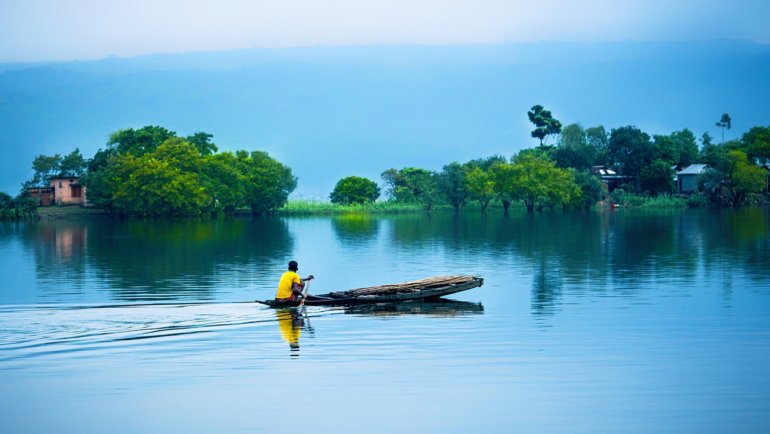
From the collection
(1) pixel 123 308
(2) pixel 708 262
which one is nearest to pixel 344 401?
(1) pixel 123 308

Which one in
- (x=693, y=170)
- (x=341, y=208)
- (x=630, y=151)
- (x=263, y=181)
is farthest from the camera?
(x=630, y=151)

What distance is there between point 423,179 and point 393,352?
334 ft

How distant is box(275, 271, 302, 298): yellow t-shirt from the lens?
79.4ft

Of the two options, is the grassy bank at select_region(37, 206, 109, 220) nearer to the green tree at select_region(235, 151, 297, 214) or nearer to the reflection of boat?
the green tree at select_region(235, 151, 297, 214)

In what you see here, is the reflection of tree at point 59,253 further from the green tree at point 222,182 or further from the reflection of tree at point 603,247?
the green tree at point 222,182

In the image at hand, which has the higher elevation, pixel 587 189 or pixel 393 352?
pixel 587 189

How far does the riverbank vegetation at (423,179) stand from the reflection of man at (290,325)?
70.9 meters

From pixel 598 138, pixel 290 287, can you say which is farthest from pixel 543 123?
pixel 290 287

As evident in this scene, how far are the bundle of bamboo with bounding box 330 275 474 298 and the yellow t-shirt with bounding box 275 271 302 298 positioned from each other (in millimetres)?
1480

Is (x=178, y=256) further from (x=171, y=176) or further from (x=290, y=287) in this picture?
(x=171, y=176)

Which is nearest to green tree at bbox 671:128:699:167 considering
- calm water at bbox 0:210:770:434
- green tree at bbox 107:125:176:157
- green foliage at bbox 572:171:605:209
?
green foliage at bbox 572:171:605:209

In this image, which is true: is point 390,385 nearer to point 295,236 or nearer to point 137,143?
point 295,236

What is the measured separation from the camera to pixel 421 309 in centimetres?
2577

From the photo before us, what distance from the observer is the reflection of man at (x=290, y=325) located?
21234 mm
